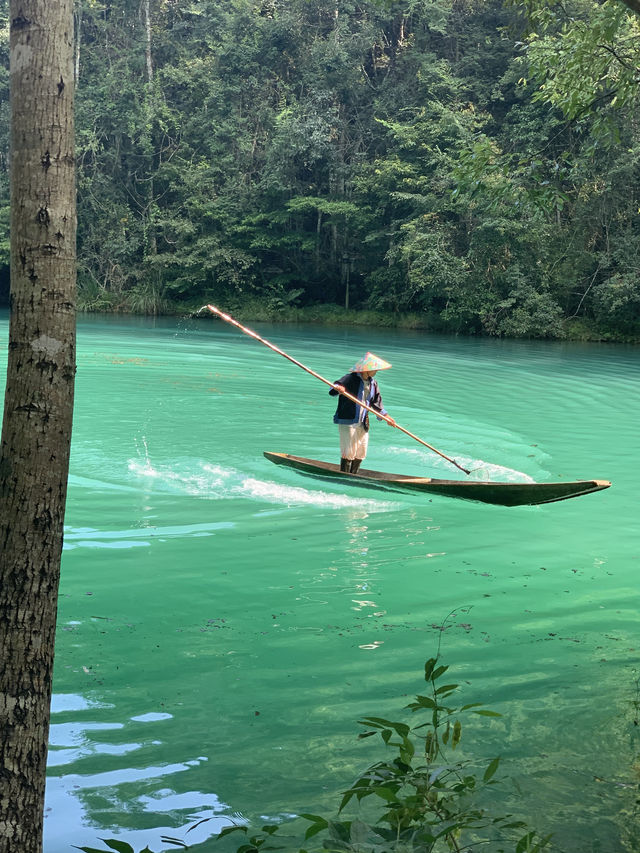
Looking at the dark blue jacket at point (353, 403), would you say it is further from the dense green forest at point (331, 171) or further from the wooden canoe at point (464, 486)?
the dense green forest at point (331, 171)

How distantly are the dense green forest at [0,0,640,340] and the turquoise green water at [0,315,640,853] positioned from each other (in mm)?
19329

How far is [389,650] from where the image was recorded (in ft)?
18.8

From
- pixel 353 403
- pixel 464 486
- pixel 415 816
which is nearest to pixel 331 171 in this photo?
pixel 353 403

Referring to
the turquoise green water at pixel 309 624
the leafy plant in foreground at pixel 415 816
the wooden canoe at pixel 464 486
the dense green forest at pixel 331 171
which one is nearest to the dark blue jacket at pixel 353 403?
the wooden canoe at pixel 464 486

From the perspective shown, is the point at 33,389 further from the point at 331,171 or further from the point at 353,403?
the point at 331,171

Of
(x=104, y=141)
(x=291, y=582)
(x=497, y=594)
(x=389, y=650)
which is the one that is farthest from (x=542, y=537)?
(x=104, y=141)

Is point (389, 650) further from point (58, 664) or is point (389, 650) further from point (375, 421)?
point (375, 421)

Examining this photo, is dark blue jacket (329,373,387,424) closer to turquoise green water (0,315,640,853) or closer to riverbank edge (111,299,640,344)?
turquoise green water (0,315,640,853)

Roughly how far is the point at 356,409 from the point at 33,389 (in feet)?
25.6

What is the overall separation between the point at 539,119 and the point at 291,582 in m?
30.5

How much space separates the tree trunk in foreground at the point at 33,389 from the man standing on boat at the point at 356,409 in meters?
7.52

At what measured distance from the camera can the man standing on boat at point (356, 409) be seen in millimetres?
10297

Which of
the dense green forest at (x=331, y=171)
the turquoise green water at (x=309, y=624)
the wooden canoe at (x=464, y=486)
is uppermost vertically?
the dense green forest at (x=331, y=171)

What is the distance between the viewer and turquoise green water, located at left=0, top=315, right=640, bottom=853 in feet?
13.4
